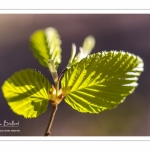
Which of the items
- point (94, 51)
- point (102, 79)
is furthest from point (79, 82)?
point (94, 51)

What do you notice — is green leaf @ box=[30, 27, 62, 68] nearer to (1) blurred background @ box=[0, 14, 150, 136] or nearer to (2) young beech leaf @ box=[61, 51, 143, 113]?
(2) young beech leaf @ box=[61, 51, 143, 113]

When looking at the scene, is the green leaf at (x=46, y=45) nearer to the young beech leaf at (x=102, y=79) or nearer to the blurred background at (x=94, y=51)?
the young beech leaf at (x=102, y=79)

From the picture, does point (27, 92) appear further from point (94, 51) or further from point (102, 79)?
point (94, 51)

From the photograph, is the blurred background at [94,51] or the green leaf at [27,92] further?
the blurred background at [94,51]

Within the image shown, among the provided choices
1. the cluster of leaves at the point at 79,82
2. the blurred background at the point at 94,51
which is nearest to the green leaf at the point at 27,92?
the cluster of leaves at the point at 79,82

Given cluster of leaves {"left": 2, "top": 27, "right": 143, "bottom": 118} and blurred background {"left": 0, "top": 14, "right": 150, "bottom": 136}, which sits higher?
cluster of leaves {"left": 2, "top": 27, "right": 143, "bottom": 118}

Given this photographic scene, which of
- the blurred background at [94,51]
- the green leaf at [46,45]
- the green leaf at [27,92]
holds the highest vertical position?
the green leaf at [46,45]

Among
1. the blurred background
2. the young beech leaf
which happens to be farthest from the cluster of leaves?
the blurred background
